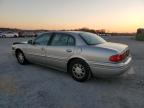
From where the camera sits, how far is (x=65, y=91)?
492 centimetres

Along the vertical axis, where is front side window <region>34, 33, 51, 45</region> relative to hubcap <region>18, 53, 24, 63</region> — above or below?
above

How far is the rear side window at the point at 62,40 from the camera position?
5.95 meters

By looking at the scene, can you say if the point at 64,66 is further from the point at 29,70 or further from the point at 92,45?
the point at 29,70

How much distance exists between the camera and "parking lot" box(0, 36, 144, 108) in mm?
4156

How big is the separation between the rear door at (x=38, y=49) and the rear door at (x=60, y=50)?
0.27 metres

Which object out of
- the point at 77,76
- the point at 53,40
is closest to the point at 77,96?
the point at 77,76

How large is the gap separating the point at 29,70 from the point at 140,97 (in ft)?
13.4

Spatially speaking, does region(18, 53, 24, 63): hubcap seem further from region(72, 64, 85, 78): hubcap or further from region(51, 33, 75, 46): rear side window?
region(72, 64, 85, 78): hubcap

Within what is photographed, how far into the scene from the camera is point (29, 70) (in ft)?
23.2

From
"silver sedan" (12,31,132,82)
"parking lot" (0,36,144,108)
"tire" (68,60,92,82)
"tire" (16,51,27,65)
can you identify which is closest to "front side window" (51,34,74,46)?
"silver sedan" (12,31,132,82)

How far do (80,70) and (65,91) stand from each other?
0.98 metres

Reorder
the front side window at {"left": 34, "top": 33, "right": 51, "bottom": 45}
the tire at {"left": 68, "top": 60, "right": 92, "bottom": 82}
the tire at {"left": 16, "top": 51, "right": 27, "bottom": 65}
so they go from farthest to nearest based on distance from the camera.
Result: the tire at {"left": 16, "top": 51, "right": 27, "bottom": 65}
the front side window at {"left": 34, "top": 33, "right": 51, "bottom": 45}
the tire at {"left": 68, "top": 60, "right": 92, "bottom": 82}

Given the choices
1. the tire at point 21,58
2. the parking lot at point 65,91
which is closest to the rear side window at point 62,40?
the parking lot at point 65,91

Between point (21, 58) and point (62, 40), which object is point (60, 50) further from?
point (21, 58)
